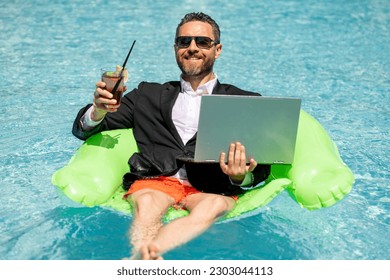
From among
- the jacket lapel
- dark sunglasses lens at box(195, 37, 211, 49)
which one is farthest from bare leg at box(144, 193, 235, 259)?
dark sunglasses lens at box(195, 37, 211, 49)

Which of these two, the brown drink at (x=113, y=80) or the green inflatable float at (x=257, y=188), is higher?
the brown drink at (x=113, y=80)

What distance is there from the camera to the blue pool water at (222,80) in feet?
11.2

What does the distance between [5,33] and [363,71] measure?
13.3ft

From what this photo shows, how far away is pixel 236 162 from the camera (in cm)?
323

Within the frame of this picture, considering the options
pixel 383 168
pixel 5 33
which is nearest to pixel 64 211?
pixel 383 168

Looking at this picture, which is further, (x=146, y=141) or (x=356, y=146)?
(x=356, y=146)

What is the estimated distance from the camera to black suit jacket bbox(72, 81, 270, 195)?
3506 millimetres

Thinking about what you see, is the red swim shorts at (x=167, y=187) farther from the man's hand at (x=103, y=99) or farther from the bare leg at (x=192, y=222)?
the man's hand at (x=103, y=99)

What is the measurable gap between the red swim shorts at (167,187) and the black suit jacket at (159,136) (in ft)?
0.13

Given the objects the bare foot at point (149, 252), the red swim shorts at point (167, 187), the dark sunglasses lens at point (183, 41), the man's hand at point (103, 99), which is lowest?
the red swim shorts at point (167, 187)

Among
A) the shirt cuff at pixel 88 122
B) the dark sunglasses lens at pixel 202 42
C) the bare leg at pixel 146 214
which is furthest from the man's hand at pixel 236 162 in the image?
the shirt cuff at pixel 88 122

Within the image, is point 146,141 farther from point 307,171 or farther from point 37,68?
point 37,68

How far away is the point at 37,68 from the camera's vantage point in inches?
255

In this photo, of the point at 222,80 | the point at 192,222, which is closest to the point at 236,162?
the point at 192,222
